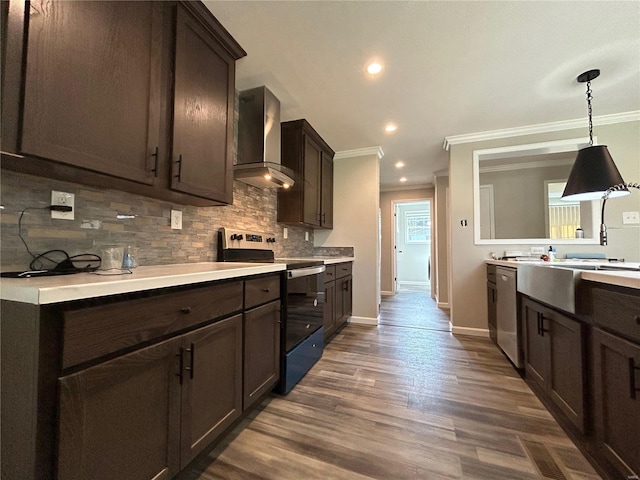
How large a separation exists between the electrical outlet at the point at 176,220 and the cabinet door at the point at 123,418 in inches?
34.9

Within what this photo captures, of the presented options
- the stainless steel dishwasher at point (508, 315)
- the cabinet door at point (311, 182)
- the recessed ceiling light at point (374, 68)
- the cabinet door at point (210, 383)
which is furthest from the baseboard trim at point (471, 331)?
the recessed ceiling light at point (374, 68)

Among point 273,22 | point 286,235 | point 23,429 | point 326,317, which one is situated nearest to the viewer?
point 23,429

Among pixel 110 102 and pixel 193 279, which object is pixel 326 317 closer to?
pixel 193 279

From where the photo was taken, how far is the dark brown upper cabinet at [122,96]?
0.85 meters

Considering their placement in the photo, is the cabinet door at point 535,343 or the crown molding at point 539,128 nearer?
the cabinet door at point 535,343

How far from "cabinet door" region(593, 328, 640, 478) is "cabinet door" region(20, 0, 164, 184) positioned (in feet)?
7.05

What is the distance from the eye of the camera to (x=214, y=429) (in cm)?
118

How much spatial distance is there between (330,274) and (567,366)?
6.37 feet

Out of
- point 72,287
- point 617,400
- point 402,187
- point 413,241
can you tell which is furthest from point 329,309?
point 413,241

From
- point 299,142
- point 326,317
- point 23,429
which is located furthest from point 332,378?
point 299,142

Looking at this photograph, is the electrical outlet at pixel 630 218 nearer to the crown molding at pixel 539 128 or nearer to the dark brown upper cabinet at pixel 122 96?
the crown molding at pixel 539 128

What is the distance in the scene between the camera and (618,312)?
1.06m

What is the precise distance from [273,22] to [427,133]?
2.23 m

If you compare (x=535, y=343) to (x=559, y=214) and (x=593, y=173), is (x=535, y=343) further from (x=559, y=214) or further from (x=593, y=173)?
(x=559, y=214)
